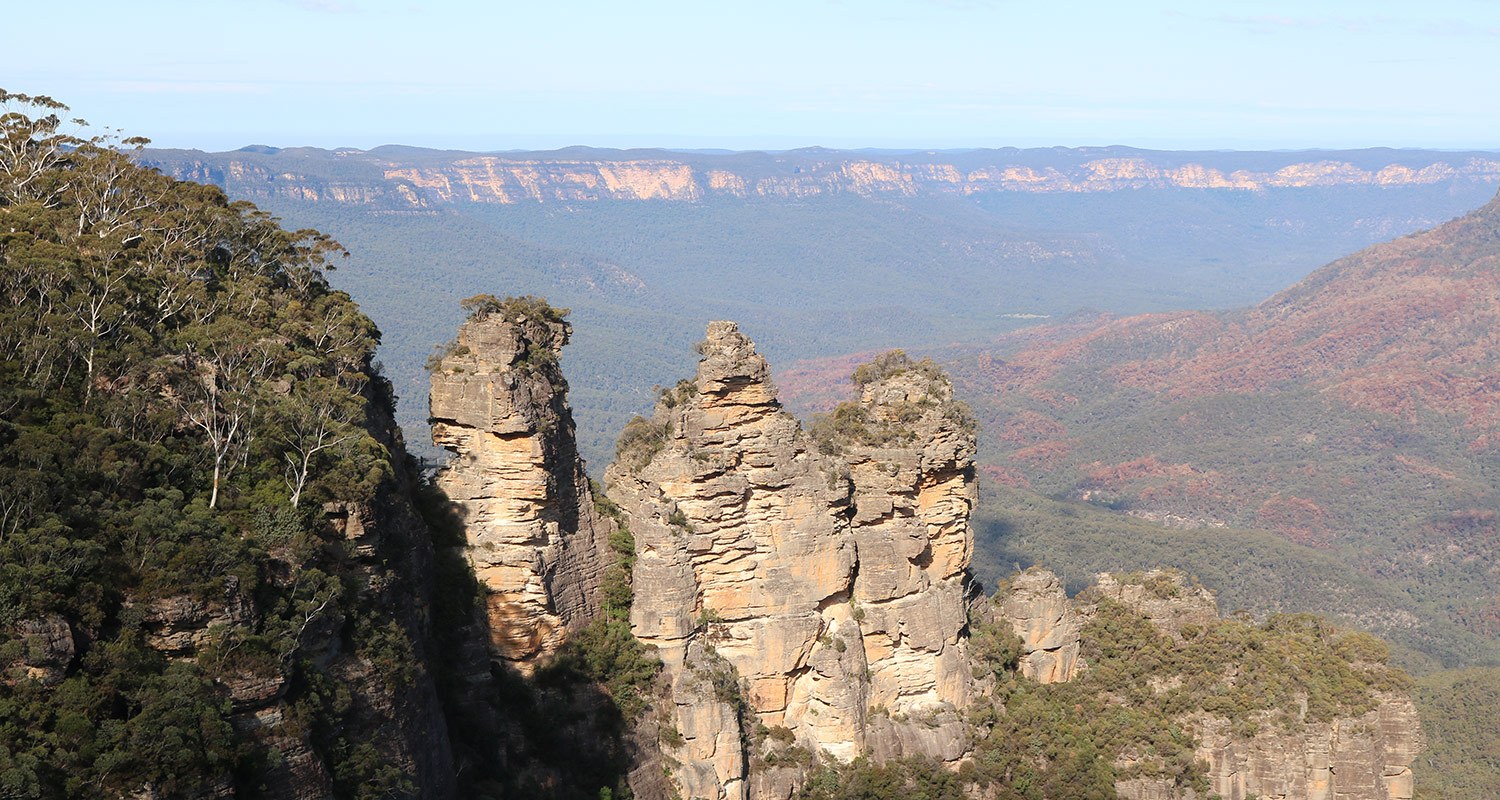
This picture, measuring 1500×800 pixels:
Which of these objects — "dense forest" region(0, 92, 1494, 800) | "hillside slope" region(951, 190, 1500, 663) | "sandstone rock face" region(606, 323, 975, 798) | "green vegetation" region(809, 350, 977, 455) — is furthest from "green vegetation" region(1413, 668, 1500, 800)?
"hillside slope" region(951, 190, 1500, 663)

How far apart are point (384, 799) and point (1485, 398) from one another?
158684 millimetres

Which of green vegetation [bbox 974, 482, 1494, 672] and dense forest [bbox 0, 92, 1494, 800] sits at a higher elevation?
dense forest [bbox 0, 92, 1494, 800]

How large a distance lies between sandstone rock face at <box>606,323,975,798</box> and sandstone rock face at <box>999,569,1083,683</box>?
252cm

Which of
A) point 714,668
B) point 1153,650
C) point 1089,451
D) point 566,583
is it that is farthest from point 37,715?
point 1089,451

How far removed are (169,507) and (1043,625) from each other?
2384 centimetres

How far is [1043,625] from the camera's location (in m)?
35.5

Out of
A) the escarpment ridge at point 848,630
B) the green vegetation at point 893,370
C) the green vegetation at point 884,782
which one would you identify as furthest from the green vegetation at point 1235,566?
the green vegetation at point 884,782

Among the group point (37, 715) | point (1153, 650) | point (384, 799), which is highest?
point (37, 715)

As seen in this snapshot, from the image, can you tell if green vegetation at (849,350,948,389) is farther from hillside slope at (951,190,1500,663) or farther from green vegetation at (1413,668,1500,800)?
hillside slope at (951,190,1500,663)

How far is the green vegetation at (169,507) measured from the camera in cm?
1714

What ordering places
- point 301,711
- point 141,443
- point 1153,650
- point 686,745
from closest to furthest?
point 301,711
point 141,443
point 686,745
point 1153,650

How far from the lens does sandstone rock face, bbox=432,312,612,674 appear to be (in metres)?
28.3

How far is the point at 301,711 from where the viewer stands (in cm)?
1962

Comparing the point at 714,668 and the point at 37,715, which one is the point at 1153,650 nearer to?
the point at 714,668
